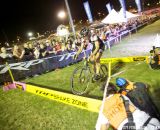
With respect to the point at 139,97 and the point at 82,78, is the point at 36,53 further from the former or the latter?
the point at 139,97

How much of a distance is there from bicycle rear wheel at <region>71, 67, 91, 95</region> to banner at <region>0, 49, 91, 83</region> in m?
3.34

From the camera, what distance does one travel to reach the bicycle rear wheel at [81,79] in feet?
28.5

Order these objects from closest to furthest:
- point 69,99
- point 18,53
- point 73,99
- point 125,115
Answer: point 125,115 → point 73,99 → point 69,99 → point 18,53

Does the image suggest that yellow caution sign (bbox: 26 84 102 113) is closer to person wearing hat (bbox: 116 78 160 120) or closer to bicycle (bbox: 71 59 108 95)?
bicycle (bbox: 71 59 108 95)

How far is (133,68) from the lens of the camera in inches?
438

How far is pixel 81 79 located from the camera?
9.02m

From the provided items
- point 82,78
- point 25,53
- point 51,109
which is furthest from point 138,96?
point 25,53

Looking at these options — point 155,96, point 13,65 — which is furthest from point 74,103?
point 13,65

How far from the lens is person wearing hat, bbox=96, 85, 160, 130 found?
11.2 ft

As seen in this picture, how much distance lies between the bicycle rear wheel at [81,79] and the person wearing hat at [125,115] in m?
5.02

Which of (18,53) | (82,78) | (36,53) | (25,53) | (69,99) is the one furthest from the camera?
(36,53)

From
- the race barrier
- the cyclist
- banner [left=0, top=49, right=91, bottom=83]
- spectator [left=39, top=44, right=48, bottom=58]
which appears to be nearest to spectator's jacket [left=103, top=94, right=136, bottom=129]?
the race barrier

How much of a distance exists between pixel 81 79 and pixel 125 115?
5623 mm

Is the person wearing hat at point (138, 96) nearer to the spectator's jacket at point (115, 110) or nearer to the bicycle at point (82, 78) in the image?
the spectator's jacket at point (115, 110)
